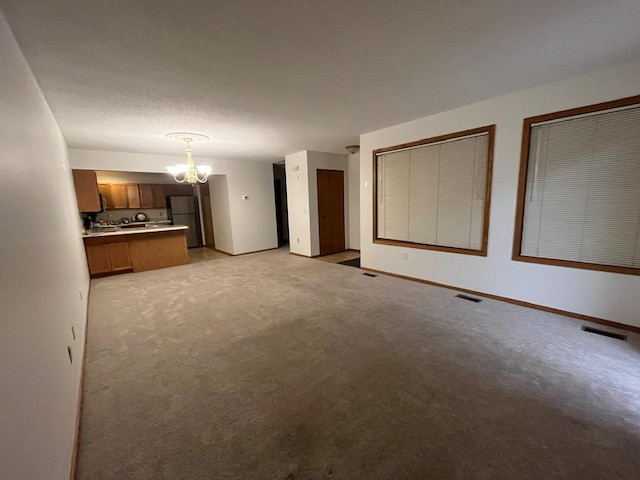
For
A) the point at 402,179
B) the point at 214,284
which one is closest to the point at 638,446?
the point at 402,179

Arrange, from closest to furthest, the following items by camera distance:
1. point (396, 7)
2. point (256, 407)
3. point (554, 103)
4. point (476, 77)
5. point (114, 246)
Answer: point (396, 7), point (256, 407), point (476, 77), point (554, 103), point (114, 246)

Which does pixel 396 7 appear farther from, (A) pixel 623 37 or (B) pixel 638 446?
(B) pixel 638 446

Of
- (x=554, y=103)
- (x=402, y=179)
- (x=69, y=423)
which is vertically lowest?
(x=69, y=423)

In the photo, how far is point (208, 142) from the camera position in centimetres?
485

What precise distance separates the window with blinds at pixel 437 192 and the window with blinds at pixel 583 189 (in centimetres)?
46

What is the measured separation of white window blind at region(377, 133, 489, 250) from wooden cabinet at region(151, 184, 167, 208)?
6495 millimetres

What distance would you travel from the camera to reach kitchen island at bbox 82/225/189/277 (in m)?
5.12

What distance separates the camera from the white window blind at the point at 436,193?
356cm

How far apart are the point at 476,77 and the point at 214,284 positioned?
4.47 meters

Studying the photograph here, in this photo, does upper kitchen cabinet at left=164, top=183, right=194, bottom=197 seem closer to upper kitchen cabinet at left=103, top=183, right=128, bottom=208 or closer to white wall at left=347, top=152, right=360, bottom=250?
upper kitchen cabinet at left=103, top=183, right=128, bottom=208

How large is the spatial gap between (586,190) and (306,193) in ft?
15.3

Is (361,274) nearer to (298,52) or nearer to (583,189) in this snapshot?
(583,189)

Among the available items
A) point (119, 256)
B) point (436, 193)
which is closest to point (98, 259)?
point (119, 256)

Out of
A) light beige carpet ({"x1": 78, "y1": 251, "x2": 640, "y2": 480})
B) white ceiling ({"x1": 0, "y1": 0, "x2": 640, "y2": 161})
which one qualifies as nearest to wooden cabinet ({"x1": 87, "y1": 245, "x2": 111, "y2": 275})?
light beige carpet ({"x1": 78, "y1": 251, "x2": 640, "y2": 480})
